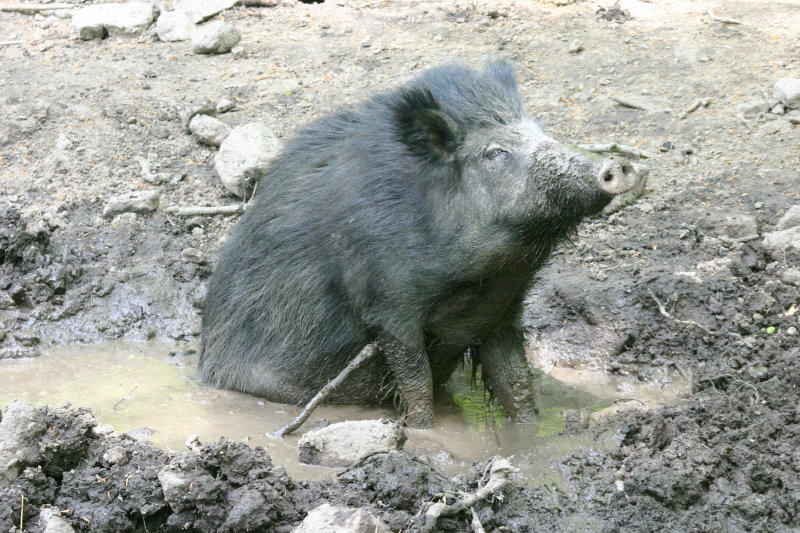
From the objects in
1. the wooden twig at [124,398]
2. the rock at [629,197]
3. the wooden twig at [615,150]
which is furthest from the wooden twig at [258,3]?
the wooden twig at [124,398]

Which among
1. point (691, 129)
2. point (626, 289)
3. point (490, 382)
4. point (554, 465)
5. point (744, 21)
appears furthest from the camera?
point (744, 21)

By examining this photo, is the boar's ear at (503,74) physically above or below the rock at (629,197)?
above

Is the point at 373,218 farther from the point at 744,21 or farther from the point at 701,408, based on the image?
the point at 744,21

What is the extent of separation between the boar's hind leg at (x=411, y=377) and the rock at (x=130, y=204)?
3196mm

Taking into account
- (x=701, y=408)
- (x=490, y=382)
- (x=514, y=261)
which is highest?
(x=514, y=261)

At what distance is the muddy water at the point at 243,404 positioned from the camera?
513 centimetres

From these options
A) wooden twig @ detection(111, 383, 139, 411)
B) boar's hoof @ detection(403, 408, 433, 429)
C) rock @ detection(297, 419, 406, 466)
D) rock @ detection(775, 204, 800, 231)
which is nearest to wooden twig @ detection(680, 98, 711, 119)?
rock @ detection(775, 204, 800, 231)

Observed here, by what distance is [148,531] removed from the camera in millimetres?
3996

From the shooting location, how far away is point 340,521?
3.61m

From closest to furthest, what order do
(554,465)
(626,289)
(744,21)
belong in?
(554,465) → (626,289) → (744,21)

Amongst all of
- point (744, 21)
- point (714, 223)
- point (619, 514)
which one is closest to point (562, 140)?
point (714, 223)

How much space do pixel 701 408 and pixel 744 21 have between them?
6234 mm

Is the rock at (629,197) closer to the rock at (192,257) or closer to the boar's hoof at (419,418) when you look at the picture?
the boar's hoof at (419,418)

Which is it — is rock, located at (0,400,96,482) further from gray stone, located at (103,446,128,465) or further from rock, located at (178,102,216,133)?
rock, located at (178,102,216,133)
